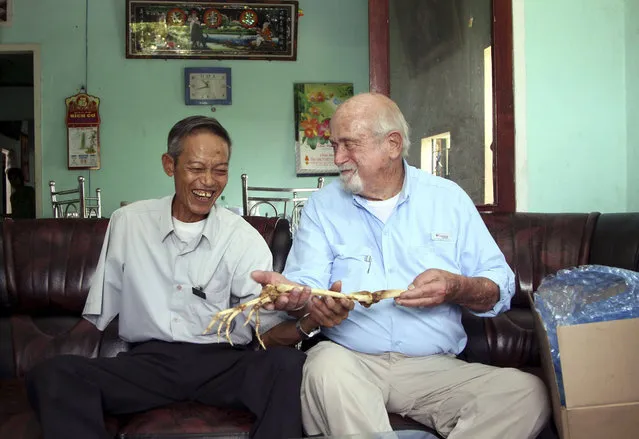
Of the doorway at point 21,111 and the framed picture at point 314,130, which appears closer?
the doorway at point 21,111

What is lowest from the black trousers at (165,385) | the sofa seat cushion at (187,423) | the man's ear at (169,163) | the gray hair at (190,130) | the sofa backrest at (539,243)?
the sofa seat cushion at (187,423)

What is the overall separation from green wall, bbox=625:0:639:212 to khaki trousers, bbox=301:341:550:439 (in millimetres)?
1618

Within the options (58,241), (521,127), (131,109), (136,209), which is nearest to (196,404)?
(136,209)

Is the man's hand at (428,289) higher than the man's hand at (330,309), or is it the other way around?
the man's hand at (428,289)

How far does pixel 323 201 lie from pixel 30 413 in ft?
3.47

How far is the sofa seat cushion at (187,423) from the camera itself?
1720 mm

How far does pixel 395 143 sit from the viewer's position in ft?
6.76

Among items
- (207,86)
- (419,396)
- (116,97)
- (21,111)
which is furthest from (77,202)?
(21,111)

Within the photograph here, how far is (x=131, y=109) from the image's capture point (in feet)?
19.3

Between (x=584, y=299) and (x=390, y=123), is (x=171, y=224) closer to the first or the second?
(x=390, y=123)

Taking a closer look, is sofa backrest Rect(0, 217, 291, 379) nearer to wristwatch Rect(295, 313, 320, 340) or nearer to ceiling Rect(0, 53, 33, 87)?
wristwatch Rect(295, 313, 320, 340)

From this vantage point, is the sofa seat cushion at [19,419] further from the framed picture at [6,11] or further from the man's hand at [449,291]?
the framed picture at [6,11]

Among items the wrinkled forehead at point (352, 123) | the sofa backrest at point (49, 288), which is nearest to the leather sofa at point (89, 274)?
the sofa backrest at point (49, 288)

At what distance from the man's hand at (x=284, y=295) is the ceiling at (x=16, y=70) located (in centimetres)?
578
